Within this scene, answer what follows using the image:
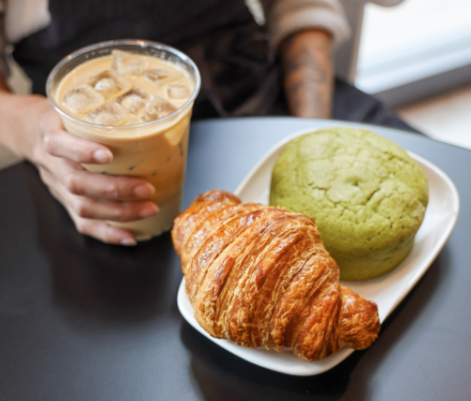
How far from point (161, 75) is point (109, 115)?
0.18m

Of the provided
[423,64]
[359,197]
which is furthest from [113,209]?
[423,64]

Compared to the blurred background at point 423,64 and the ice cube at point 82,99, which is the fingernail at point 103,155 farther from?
the blurred background at point 423,64

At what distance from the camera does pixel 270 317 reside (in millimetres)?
720

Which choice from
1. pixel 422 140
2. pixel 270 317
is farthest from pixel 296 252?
pixel 422 140

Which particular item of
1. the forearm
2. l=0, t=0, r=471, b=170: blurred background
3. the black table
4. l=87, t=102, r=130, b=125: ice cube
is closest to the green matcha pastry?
the black table

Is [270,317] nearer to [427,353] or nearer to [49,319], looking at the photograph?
[427,353]

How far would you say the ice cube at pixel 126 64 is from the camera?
956 mm

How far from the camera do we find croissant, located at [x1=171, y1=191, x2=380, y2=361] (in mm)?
709

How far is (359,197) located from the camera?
2.87 feet

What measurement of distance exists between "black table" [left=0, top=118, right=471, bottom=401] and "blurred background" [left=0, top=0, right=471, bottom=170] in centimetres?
187

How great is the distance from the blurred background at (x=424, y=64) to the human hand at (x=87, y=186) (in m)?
2.16

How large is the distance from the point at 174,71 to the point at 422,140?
27.8 inches

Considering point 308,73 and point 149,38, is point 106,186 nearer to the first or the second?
point 149,38

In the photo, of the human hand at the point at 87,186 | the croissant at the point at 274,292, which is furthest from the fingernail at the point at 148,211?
the croissant at the point at 274,292
